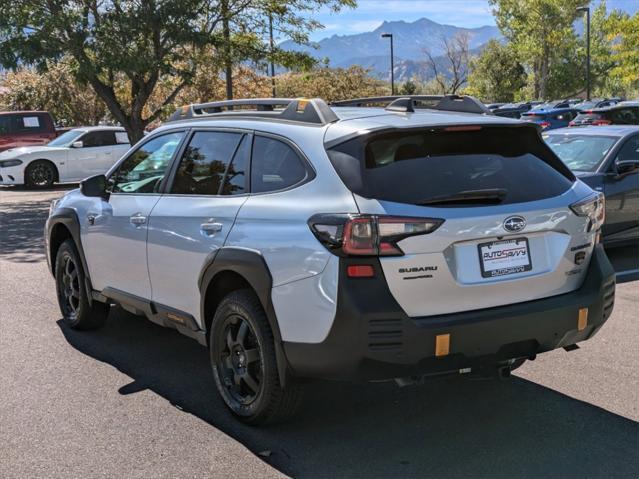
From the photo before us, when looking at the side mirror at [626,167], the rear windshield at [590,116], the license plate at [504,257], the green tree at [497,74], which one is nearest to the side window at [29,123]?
the rear windshield at [590,116]

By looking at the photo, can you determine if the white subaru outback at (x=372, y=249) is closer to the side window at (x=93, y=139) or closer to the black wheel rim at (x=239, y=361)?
the black wheel rim at (x=239, y=361)

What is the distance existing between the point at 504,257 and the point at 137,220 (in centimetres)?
258

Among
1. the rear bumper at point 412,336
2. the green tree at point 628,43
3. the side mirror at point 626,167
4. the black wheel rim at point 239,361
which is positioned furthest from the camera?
the green tree at point 628,43

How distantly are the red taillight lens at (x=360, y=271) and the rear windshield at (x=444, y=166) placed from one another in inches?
13.9

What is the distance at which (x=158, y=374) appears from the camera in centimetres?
500

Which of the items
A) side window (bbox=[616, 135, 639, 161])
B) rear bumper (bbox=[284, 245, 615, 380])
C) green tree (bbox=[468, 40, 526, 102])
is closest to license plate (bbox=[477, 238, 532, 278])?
rear bumper (bbox=[284, 245, 615, 380])

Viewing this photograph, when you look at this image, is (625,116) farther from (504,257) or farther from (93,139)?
(504,257)

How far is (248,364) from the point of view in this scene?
4051 mm

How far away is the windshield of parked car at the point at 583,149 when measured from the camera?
8.63 meters

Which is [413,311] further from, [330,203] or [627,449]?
[627,449]

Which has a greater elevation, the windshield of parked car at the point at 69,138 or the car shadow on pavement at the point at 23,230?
the windshield of parked car at the point at 69,138

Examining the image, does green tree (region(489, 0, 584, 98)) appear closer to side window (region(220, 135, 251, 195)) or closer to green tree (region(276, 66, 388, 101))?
green tree (region(276, 66, 388, 101))

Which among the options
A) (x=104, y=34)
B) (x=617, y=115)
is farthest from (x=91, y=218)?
(x=617, y=115)

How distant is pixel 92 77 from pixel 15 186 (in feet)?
20.3
